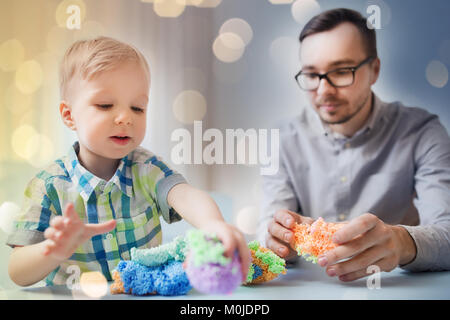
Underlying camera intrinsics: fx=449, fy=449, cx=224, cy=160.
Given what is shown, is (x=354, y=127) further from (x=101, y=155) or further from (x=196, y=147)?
(x=101, y=155)

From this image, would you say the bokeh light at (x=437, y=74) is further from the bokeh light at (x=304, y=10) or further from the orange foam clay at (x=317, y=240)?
the orange foam clay at (x=317, y=240)

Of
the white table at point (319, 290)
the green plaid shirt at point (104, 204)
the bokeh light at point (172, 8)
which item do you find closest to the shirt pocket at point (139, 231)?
the green plaid shirt at point (104, 204)

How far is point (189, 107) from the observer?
794mm

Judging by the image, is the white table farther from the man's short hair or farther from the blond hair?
the man's short hair

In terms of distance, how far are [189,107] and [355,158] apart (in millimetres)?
477

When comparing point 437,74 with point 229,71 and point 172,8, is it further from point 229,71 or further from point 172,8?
point 172,8

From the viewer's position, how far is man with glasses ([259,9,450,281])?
796mm

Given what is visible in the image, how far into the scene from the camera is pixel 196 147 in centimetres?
79

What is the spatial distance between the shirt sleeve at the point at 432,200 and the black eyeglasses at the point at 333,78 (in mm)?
206

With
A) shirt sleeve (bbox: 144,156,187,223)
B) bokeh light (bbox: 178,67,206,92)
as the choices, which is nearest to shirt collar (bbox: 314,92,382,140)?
bokeh light (bbox: 178,67,206,92)

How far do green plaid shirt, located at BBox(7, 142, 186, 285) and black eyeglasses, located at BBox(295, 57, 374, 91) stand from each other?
0.37 m

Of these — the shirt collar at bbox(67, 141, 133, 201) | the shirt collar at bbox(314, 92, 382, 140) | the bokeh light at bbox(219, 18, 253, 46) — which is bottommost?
the shirt collar at bbox(67, 141, 133, 201)
